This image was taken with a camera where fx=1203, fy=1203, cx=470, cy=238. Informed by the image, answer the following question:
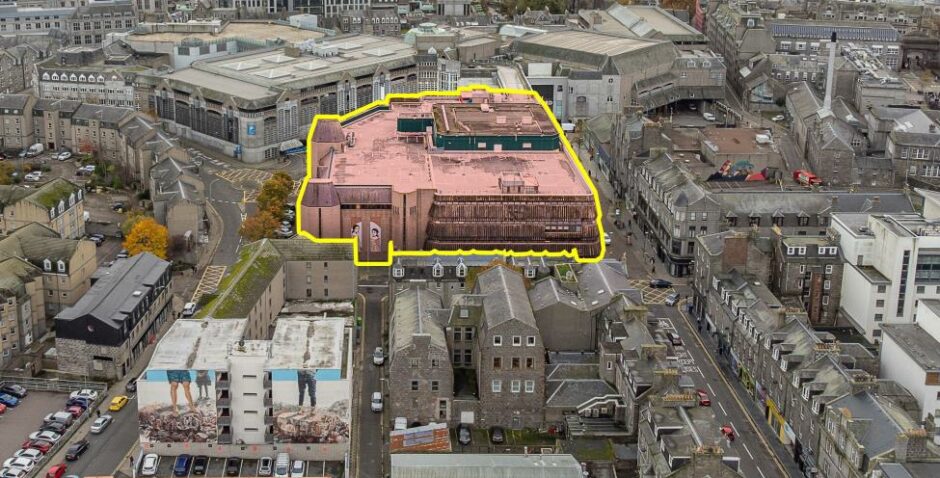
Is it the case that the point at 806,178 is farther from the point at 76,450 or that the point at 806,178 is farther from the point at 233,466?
the point at 76,450

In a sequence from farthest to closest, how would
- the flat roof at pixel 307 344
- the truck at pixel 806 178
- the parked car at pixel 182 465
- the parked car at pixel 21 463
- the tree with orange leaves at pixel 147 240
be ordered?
the truck at pixel 806 178 → the tree with orange leaves at pixel 147 240 → the flat roof at pixel 307 344 → the parked car at pixel 21 463 → the parked car at pixel 182 465

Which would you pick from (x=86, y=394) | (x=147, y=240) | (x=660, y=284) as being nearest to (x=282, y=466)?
(x=86, y=394)

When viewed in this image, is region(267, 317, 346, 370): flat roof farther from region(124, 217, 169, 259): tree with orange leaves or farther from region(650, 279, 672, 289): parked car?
region(650, 279, 672, 289): parked car

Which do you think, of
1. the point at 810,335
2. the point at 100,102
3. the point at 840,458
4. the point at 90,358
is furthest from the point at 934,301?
the point at 100,102

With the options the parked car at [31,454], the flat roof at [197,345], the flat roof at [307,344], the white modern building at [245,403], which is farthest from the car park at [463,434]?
the parked car at [31,454]

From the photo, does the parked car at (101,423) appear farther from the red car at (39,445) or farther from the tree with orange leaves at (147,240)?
the tree with orange leaves at (147,240)

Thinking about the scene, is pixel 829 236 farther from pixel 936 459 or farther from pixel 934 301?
pixel 936 459
